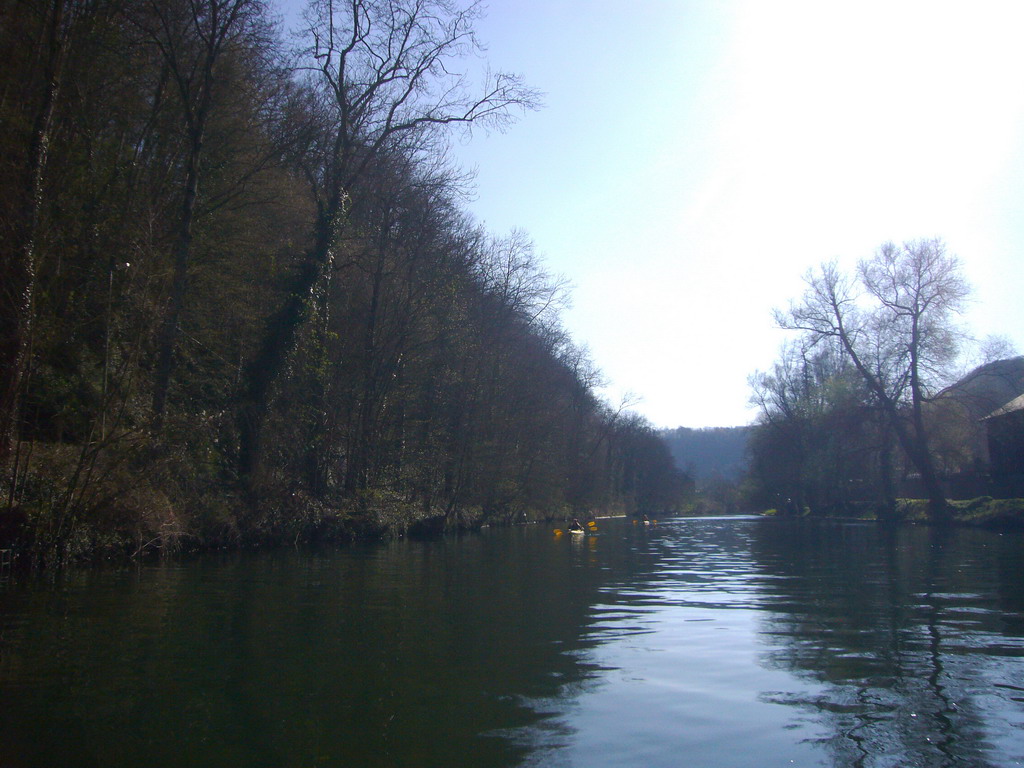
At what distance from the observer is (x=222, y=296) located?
18094mm

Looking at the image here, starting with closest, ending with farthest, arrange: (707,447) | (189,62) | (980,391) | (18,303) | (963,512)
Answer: (18,303), (189,62), (963,512), (980,391), (707,447)

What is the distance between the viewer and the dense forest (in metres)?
11.8

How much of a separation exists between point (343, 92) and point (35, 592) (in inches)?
639

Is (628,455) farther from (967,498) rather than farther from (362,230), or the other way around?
(362,230)

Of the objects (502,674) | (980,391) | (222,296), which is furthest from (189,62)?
(980,391)

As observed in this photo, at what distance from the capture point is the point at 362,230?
77.8 ft

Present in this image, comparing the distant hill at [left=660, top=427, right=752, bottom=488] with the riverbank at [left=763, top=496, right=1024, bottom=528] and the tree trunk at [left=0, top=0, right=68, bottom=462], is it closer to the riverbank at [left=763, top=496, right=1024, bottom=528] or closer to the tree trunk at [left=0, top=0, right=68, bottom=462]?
the riverbank at [left=763, top=496, right=1024, bottom=528]

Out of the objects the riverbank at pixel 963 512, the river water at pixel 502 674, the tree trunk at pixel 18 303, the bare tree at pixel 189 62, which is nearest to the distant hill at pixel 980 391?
the riverbank at pixel 963 512

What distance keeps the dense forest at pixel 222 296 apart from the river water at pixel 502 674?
9.49ft

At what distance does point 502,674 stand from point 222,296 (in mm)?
14787

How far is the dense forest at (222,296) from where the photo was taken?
38.6 ft

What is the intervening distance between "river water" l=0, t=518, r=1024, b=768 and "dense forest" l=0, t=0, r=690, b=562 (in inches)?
114

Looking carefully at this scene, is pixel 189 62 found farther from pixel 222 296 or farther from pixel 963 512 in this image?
pixel 963 512

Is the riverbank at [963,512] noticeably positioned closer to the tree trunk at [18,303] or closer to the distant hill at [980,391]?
the distant hill at [980,391]
